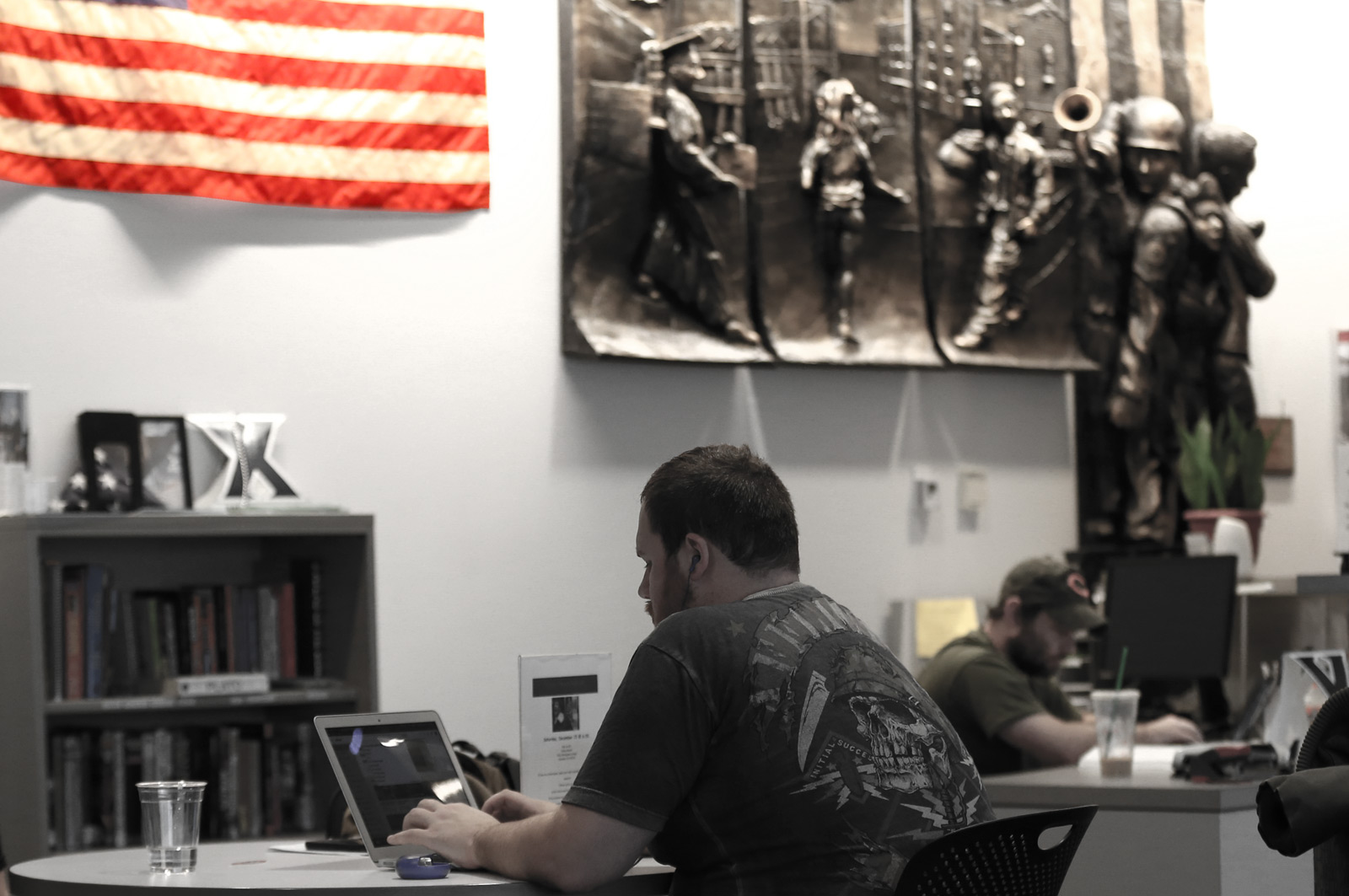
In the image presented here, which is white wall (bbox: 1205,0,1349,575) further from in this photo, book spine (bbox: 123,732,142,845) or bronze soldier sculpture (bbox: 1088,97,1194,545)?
book spine (bbox: 123,732,142,845)

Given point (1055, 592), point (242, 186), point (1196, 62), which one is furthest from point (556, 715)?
point (1196, 62)

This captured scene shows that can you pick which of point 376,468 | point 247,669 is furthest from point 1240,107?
point 247,669

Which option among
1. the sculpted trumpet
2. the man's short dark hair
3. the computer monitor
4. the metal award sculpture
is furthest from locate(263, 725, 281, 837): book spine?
the sculpted trumpet

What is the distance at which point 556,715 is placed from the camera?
9.23ft

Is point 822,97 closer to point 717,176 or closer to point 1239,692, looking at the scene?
point 717,176

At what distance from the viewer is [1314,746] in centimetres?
206

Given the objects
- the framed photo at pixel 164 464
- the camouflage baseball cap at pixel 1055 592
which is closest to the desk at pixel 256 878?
the framed photo at pixel 164 464

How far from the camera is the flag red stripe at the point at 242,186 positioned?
13.9 ft

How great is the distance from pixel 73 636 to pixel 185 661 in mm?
298

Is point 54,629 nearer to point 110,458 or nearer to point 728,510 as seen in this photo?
point 110,458

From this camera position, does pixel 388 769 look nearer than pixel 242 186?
Yes

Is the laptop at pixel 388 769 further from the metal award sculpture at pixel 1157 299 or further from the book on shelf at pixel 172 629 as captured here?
the metal award sculpture at pixel 1157 299

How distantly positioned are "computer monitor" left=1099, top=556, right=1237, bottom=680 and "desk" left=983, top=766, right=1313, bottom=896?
5.74 feet

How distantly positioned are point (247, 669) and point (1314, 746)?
273cm
